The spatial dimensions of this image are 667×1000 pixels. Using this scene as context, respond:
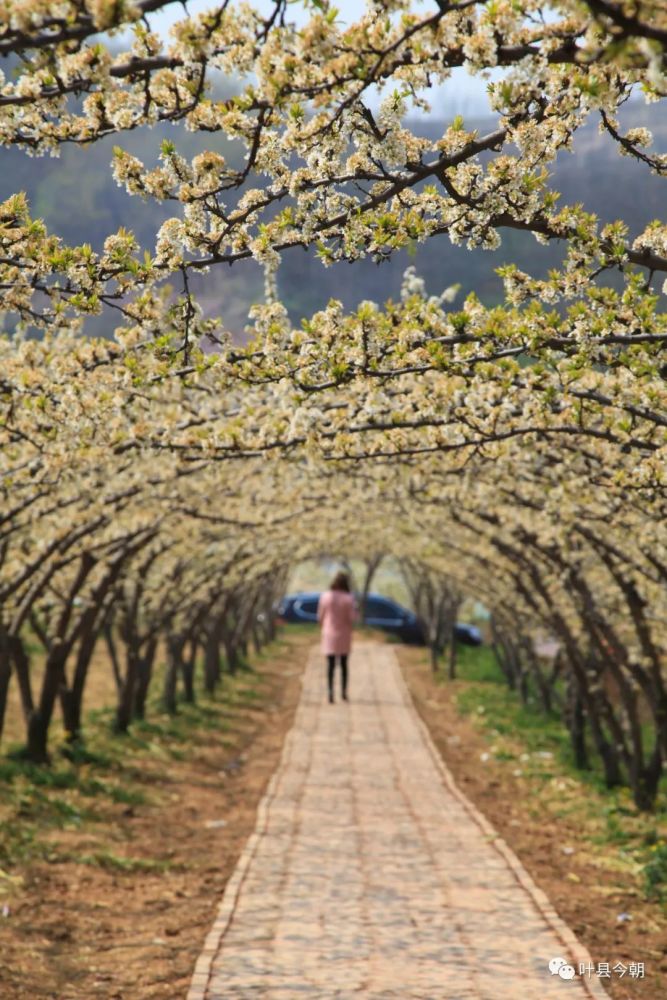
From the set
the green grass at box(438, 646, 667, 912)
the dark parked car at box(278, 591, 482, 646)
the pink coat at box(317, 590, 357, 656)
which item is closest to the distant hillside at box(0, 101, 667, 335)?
the pink coat at box(317, 590, 357, 656)

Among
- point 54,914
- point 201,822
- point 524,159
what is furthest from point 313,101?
point 201,822

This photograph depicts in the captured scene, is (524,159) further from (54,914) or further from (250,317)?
(54,914)

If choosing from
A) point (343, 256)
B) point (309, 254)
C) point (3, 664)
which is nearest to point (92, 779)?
point (3, 664)

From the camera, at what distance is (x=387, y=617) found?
158ft

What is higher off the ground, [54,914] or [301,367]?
[301,367]

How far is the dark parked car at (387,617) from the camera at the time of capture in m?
42.2

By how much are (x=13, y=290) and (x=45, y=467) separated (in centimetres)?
347

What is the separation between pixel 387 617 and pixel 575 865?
3805 centimetres

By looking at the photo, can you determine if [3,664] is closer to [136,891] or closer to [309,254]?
[136,891]

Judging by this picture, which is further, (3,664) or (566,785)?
(566,785)

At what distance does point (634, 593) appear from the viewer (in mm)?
11383

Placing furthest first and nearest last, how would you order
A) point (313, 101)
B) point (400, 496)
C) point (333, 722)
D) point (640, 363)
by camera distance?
point (333, 722) < point (400, 496) < point (640, 363) < point (313, 101)

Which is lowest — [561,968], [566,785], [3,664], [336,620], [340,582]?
[566,785]

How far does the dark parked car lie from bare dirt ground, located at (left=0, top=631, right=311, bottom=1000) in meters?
27.2
